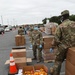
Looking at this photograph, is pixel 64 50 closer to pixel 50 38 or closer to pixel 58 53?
pixel 58 53

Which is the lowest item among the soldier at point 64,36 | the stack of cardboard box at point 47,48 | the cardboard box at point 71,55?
the stack of cardboard box at point 47,48

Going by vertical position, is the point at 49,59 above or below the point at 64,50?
below

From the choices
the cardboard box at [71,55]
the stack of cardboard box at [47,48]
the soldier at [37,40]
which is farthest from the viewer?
the soldier at [37,40]

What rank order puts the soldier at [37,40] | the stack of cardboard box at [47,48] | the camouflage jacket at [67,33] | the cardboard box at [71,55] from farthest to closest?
1. the soldier at [37,40]
2. the stack of cardboard box at [47,48]
3. the camouflage jacket at [67,33]
4. the cardboard box at [71,55]

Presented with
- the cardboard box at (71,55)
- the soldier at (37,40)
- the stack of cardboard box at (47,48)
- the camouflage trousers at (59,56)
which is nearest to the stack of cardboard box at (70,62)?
the cardboard box at (71,55)

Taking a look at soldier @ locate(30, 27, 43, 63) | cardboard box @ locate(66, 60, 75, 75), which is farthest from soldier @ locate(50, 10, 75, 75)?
soldier @ locate(30, 27, 43, 63)

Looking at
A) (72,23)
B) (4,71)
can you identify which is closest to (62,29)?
(72,23)

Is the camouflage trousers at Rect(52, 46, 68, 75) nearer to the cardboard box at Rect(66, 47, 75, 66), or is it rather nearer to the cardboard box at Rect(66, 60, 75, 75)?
the cardboard box at Rect(66, 47, 75, 66)

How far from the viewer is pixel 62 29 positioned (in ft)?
20.1

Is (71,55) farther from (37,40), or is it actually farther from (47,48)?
(37,40)

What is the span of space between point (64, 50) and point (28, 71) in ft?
6.23

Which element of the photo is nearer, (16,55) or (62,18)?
(62,18)

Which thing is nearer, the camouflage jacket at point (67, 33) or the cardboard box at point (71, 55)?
the cardboard box at point (71, 55)

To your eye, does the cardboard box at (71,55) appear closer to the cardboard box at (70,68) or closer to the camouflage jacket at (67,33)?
the cardboard box at (70,68)
